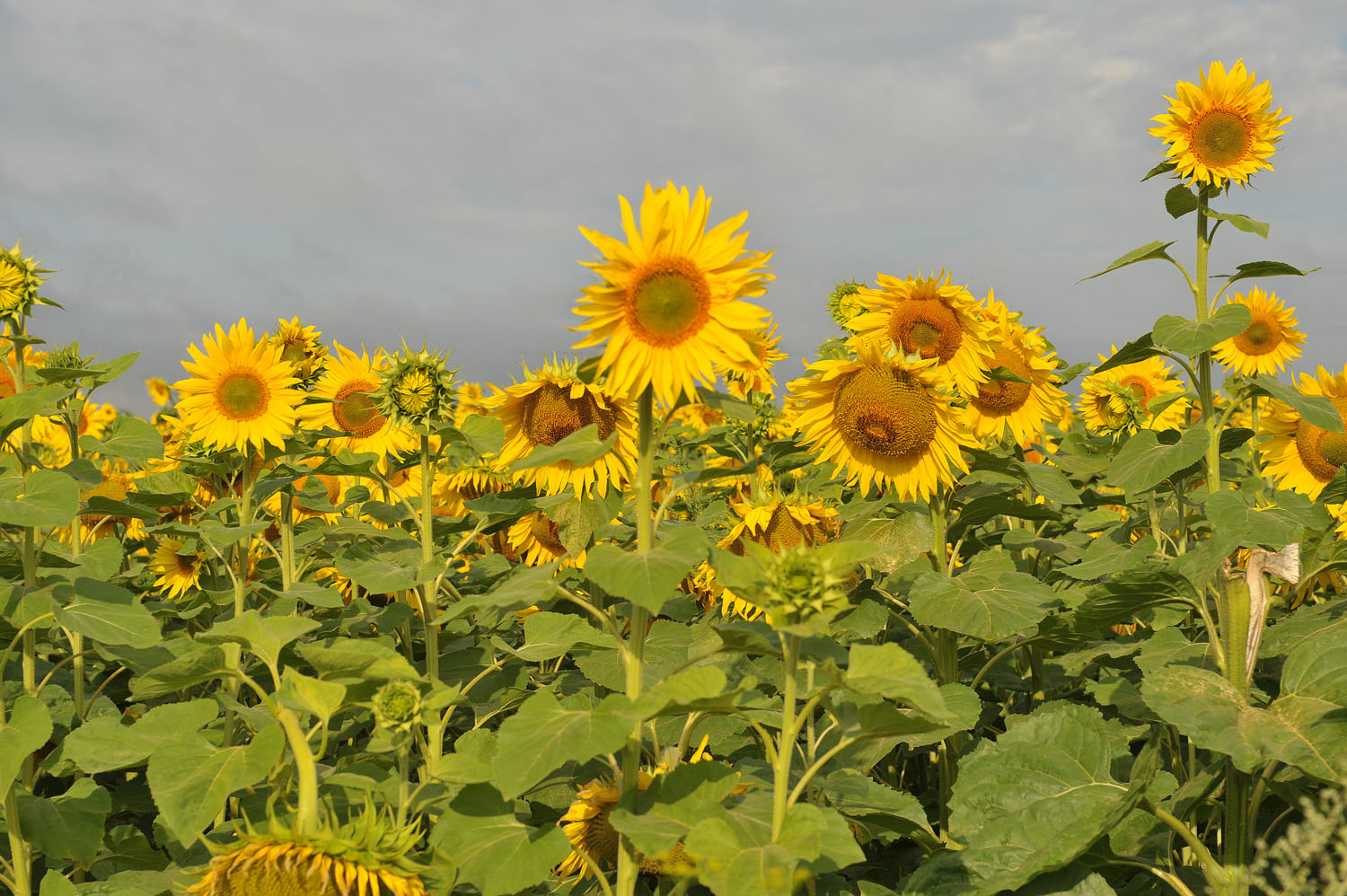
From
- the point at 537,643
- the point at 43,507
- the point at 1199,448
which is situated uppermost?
the point at 1199,448

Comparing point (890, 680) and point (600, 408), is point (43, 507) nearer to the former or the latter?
point (600, 408)

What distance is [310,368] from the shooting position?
17.2ft

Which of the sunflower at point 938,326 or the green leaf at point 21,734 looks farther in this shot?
the sunflower at point 938,326

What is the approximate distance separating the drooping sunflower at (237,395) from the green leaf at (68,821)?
1856mm

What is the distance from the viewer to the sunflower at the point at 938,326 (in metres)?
3.98

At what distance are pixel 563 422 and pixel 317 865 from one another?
1.89 meters

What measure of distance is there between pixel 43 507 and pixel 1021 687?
4.06 m

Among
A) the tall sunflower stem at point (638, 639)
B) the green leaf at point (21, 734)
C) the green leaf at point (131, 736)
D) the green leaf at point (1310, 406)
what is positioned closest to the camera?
the tall sunflower stem at point (638, 639)

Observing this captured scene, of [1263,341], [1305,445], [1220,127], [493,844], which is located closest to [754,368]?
[493,844]

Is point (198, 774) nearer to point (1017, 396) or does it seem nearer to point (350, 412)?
point (350, 412)

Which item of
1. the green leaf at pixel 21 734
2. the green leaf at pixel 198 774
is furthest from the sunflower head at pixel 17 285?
the green leaf at pixel 198 774

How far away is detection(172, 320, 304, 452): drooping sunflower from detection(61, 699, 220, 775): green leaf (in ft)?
7.15

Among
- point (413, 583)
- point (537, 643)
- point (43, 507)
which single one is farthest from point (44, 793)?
point (537, 643)

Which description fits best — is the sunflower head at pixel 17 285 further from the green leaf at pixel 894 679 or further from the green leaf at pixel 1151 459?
the green leaf at pixel 1151 459
